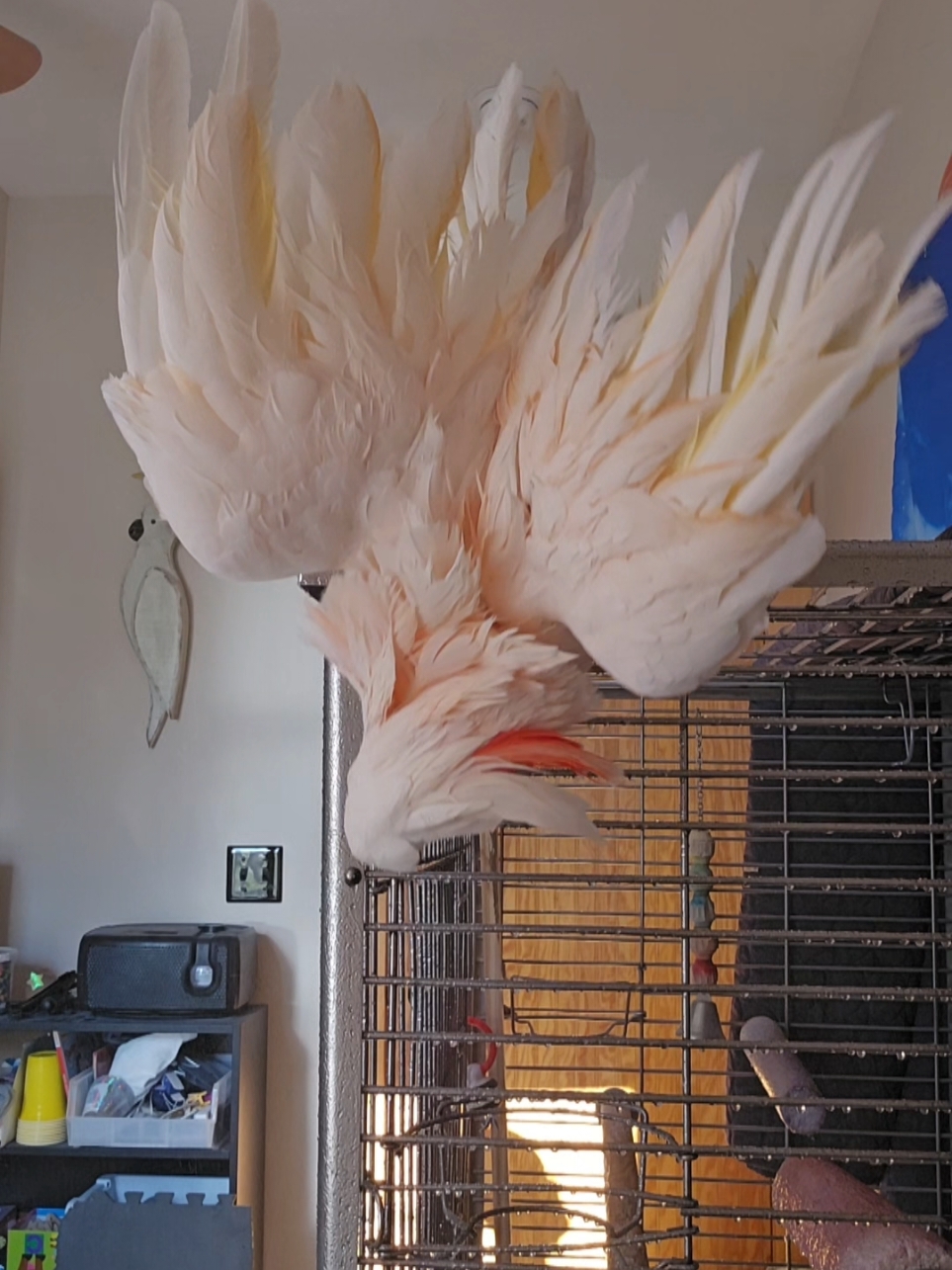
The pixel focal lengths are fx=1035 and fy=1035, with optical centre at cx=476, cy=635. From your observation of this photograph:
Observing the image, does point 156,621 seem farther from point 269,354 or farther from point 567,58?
point 269,354

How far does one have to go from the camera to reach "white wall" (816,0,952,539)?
3.73ft

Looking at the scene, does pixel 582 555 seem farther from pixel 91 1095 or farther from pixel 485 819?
pixel 91 1095

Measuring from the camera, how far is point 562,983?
417 millimetres

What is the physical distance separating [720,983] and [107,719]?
156 centimetres

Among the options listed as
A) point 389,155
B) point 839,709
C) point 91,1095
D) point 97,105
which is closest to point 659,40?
point 97,105

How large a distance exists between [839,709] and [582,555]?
20.9 inches

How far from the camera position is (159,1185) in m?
1.76

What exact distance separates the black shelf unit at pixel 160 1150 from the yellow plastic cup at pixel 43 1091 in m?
0.05

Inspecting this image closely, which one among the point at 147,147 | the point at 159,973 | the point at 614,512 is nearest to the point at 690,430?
the point at 614,512

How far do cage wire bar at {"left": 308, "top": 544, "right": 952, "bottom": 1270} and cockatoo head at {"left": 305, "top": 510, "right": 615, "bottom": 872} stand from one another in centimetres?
6

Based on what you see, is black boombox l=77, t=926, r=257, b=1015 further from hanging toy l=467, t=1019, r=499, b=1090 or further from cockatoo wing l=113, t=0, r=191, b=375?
cockatoo wing l=113, t=0, r=191, b=375

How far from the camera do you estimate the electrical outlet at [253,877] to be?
6.27 feet

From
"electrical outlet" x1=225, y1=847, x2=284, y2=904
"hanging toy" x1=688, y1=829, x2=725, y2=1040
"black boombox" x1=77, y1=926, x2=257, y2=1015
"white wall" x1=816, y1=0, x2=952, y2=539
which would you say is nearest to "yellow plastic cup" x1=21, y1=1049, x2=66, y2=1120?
"black boombox" x1=77, y1=926, x2=257, y2=1015

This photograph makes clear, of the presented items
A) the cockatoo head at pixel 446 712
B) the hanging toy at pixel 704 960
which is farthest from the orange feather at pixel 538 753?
the hanging toy at pixel 704 960
